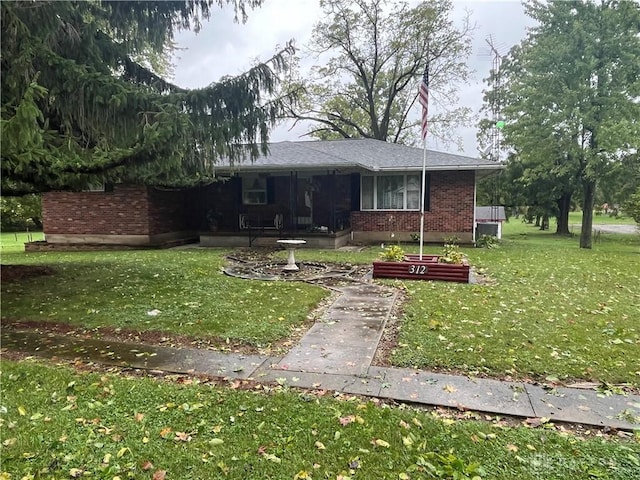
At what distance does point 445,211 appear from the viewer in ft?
46.9

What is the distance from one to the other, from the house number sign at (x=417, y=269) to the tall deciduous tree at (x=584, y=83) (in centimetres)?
933

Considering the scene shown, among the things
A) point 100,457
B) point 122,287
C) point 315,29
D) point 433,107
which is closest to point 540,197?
point 433,107

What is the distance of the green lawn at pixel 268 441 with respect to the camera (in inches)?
93.7

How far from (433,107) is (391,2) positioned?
7316mm

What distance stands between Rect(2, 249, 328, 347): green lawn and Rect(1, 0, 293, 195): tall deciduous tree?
1.84 m

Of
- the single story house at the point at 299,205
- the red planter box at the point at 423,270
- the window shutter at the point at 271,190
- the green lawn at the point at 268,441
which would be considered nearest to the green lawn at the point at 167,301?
the green lawn at the point at 268,441

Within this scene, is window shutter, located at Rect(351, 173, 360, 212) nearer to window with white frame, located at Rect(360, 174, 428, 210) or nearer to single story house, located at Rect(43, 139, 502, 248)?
single story house, located at Rect(43, 139, 502, 248)

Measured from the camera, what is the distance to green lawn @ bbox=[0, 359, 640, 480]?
2381 mm

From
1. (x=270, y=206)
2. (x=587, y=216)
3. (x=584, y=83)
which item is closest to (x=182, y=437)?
(x=270, y=206)

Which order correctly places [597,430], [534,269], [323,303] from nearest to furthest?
1. [597,430]
2. [323,303]
3. [534,269]

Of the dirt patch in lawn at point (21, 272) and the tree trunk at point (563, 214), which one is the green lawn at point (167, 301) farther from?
the tree trunk at point (563, 214)

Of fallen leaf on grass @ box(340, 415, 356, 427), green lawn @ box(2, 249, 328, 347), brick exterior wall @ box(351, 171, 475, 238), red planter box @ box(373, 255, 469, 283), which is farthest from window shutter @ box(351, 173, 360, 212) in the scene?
fallen leaf on grass @ box(340, 415, 356, 427)

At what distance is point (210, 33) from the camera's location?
7.80 meters

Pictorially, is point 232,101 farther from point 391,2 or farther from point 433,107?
point 433,107
